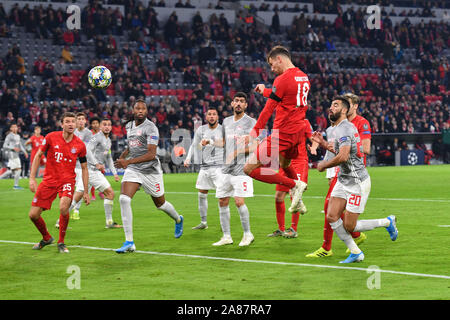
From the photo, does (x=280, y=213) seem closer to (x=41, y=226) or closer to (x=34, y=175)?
(x=41, y=226)

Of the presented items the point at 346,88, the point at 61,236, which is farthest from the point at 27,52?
the point at 61,236

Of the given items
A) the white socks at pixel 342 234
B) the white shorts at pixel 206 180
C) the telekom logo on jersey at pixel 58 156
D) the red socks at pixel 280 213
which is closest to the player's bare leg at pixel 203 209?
the white shorts at pixel 206 180

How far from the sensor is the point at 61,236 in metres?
10.8

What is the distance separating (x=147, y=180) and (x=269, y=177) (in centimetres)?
204

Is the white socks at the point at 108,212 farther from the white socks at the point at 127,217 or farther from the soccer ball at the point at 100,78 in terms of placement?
the soccer ball at the point at 100,78

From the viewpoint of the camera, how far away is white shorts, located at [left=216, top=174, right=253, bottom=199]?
37.0 feet

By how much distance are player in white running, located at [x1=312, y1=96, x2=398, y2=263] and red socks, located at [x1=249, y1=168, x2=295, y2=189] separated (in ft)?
3.53

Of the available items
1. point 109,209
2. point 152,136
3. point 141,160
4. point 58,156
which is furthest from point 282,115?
point 109,209

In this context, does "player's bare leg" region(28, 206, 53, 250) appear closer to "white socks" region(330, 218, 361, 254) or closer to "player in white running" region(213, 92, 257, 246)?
"player in white running" region(213, 92, 257, 246)

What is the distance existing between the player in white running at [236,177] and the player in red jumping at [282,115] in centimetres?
81

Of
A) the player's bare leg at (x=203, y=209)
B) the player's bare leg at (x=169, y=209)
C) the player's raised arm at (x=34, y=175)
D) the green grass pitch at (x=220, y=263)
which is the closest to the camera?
the green grass pitch at (x=220, y=263)

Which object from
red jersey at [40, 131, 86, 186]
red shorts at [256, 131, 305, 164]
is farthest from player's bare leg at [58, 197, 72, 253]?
red shorts at [256, 131, 305, 164]

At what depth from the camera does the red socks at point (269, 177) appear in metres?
10.1
